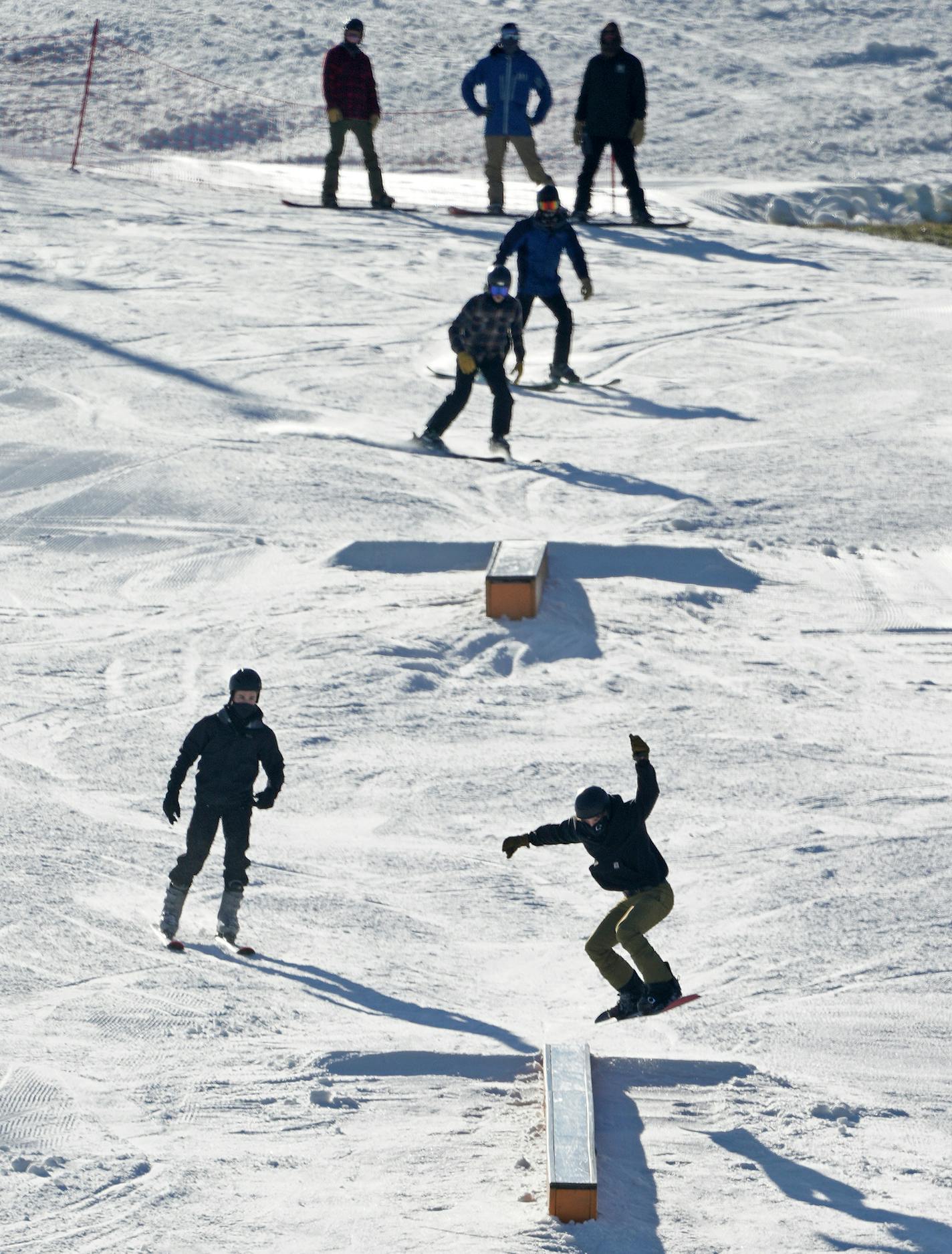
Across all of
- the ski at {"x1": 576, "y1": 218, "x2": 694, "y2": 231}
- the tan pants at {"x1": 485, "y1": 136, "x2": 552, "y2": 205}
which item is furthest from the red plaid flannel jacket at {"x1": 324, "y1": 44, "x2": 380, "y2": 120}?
the ski at {"x1": 576, "y1": 218, "x2": 694, "y2": 231}

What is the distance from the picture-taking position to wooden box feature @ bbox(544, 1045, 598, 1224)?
5.18 m

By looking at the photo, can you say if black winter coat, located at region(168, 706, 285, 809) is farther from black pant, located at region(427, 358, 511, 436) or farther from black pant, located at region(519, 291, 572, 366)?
black pant, located at region(519, 291, 572, 366)

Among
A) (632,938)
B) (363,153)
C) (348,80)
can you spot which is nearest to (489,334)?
(348,80)

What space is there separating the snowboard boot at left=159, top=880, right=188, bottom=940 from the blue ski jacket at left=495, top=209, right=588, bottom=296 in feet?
24.2

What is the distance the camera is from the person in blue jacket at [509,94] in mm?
17234

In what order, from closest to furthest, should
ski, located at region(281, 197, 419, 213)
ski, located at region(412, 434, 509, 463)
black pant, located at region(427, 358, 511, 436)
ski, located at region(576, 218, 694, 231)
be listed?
black pant, located at region(427, 358, 511, 436) < ski, located at region(412, 434, 509, 463) < ski, located at region(576, 218, 694, 231) < ski, located at region(281, 197, 419, 213)

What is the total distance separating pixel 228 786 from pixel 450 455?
6.47 m

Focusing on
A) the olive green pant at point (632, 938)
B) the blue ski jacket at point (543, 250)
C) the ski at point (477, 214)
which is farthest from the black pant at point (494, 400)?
the ski at point (477, 214)

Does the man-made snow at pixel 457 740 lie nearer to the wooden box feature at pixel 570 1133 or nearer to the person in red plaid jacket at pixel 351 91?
the wooden box feature at pixel 570 1133

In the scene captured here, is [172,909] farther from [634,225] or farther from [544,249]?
[634,225]

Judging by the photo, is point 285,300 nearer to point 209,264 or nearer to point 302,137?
point 209,264

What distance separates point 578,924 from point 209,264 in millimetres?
11589

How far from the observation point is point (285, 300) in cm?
1647

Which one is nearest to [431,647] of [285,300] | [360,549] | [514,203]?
[360,549]
